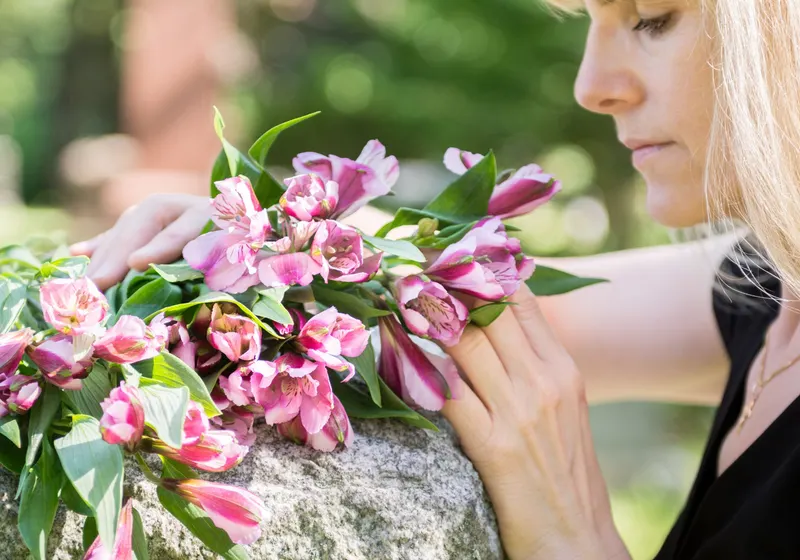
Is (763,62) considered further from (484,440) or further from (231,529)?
(231,529)

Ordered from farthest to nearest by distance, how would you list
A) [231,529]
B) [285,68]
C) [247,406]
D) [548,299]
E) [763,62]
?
1. [285,68]
2. [548,299]
3. [763,62]
4. [247,406]
5. [231,529]

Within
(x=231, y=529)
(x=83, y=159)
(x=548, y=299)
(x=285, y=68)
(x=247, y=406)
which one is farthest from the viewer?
(x=285, y=68)

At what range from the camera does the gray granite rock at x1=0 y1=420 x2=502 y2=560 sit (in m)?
0.68

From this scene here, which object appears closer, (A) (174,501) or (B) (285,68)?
(A) (174,501)

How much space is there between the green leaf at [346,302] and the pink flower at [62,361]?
0.75 feet

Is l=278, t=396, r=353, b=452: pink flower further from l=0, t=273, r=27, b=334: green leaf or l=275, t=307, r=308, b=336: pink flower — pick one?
l=0, t=273, r=27, b=334: green leaf

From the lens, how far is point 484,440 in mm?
872

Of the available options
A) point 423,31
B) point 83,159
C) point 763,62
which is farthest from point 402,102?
point 763,62

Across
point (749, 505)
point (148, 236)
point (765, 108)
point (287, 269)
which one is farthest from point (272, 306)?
point (749, 505)

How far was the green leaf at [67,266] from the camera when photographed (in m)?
0.73

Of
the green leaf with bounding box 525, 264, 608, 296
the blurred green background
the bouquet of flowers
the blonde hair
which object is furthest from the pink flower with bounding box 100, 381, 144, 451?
the blurred green background

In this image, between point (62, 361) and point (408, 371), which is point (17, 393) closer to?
point (62, 361)

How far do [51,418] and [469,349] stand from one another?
39 cm

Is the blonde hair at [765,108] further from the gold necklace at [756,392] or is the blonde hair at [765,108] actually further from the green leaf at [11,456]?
the green leaf at [11,456]
